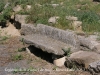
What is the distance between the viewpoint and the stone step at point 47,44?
6871mm

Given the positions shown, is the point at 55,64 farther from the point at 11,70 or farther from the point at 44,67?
the point at 11,70

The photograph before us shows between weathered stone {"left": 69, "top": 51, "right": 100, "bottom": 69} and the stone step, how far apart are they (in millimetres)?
391

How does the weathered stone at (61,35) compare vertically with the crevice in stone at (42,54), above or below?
above

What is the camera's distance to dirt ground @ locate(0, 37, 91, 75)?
22.0 feet

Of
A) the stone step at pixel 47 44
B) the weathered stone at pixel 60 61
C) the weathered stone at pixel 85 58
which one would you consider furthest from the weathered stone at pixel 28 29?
the weathered stone at pixel 85 58

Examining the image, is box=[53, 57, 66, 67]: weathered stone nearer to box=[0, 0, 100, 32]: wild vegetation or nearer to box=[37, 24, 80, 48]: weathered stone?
box=[37, 24, 80, 48]: weathered stone

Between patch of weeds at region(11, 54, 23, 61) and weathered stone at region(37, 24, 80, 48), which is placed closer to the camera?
weathered stone at region(37, 24, 80, 48)

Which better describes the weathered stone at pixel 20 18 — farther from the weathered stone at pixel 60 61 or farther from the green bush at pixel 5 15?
the weathered stone at pixel 60 61

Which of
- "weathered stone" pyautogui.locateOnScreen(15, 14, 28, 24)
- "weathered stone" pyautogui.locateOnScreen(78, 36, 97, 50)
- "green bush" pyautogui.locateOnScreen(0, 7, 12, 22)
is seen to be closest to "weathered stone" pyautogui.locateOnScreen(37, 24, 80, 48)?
"weathered stone" pyautogui.locateOnScreen(78, 36, 97, 50)

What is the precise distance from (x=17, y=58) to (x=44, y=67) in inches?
44.1

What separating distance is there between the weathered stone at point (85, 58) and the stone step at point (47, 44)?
391mm

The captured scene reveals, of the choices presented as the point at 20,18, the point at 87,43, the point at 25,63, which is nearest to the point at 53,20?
the point at 20,18

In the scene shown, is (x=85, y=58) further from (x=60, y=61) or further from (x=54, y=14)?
(x=54, y=14)

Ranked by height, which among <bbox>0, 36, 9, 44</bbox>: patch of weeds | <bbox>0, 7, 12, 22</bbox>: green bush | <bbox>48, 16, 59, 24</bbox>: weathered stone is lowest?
<bbox>0, 36, 9, 44</bbox>: patch of weeds
